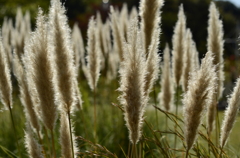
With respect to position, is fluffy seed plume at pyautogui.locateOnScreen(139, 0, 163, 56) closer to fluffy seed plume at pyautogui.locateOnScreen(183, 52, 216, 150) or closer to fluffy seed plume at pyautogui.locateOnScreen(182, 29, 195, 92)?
fluffy seed plume at pyautogui.locateOnScreen(182, 29, 195, 92)

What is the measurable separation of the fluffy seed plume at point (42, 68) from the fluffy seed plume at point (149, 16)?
960 millimetres

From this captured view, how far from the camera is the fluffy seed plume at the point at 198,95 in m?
1.69

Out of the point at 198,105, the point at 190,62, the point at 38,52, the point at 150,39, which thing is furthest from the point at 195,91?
the point at 190,62

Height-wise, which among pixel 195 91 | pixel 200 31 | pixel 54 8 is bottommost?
pixel 195 91

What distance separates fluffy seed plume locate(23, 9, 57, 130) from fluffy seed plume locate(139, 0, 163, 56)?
960 mm

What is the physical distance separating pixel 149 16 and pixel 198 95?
1.09 m

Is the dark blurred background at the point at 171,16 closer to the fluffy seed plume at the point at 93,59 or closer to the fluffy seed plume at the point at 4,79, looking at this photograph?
the fluffy seed plume at the point at 93,59

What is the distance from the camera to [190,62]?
3.49m

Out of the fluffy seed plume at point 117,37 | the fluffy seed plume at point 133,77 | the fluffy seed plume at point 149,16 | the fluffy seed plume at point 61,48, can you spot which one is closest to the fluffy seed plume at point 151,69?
the fluffy seed plume at point 149,16

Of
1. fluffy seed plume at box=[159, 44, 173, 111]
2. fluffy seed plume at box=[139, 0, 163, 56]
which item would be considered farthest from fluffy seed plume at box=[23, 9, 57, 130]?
fluffy seed plume at box=[159, 44, 173, 111]

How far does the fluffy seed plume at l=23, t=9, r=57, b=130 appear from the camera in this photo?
1.87 meters

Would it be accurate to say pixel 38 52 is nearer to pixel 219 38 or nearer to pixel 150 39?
pixel 150 39

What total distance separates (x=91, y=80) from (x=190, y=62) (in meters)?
0.99

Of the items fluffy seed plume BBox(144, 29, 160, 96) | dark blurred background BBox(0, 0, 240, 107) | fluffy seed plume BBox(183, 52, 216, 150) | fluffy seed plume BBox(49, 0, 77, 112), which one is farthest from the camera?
dark blurred background BBox(0, 0, 240, 107)
